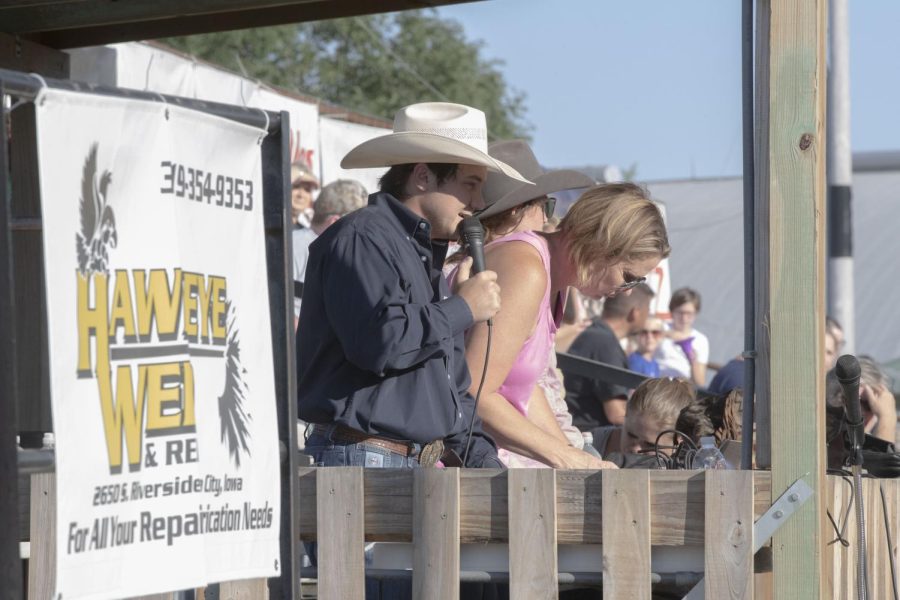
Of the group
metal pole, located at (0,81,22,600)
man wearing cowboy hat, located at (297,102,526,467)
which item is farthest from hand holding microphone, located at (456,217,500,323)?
metal pole, located at (0,81,22,600)

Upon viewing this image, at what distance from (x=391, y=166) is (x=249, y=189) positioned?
1.31 metres

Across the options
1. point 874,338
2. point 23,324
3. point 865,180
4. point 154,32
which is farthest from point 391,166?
point 865,180

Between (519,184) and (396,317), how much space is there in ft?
3.93

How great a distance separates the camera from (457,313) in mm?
3312

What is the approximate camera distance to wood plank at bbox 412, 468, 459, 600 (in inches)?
121

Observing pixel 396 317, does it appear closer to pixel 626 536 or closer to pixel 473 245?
pixel 473 245

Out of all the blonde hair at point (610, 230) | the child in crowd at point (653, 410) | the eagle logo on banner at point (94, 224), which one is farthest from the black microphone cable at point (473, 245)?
the child in crowd at point (653, 410)

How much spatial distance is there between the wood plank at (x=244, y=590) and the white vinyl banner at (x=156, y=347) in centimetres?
95

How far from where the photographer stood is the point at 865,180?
25156 millimetres

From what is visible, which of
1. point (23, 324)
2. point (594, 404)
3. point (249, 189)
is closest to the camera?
point (249, 189)

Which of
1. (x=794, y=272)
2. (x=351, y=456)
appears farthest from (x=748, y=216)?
(x=351, y=456)

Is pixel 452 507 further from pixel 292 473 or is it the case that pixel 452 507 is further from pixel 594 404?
pixel 594 404

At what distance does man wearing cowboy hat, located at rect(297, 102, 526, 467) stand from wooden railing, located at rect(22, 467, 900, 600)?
0.23 m

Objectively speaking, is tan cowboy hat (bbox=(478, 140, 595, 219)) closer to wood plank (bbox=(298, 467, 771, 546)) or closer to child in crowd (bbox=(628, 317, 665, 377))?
wood plank (bbox=(298, 467, 771, 546))
